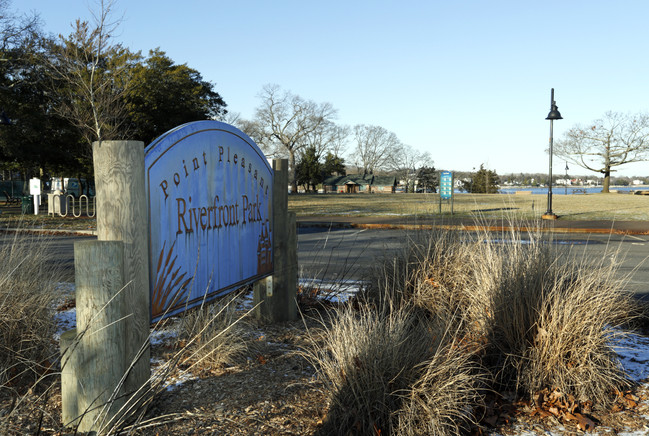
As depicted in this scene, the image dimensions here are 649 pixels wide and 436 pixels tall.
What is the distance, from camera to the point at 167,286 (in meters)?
3.28

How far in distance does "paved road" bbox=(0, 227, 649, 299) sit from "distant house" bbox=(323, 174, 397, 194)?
87472mm

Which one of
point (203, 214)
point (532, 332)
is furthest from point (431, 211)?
point (203, 214)

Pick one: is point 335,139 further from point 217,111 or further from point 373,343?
point 373,343

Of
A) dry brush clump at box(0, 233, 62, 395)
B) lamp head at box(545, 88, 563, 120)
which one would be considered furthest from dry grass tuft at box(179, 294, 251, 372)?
lamp head at box(545, 88, 563, 120)

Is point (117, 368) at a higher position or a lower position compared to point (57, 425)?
higher

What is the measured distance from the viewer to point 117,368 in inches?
107

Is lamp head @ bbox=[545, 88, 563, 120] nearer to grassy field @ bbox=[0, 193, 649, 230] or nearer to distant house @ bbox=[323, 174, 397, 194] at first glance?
grassy field @ bbox=[0, 193, 649, 230]

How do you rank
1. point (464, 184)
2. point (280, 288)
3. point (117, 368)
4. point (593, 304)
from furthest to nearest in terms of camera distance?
point (464, 184) → point (280, 288) → point (593, 304) → point (117, 368)

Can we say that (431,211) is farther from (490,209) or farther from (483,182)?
(483,182)

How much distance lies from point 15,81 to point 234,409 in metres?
32.5

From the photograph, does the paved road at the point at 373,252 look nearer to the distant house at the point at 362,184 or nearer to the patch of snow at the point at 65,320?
the patch of snow at the point at 65,320

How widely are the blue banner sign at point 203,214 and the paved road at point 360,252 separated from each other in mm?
1727

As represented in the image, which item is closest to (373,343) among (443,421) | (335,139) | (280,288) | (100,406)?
(443,421)

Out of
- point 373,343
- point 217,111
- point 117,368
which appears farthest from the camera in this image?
point 217,111
